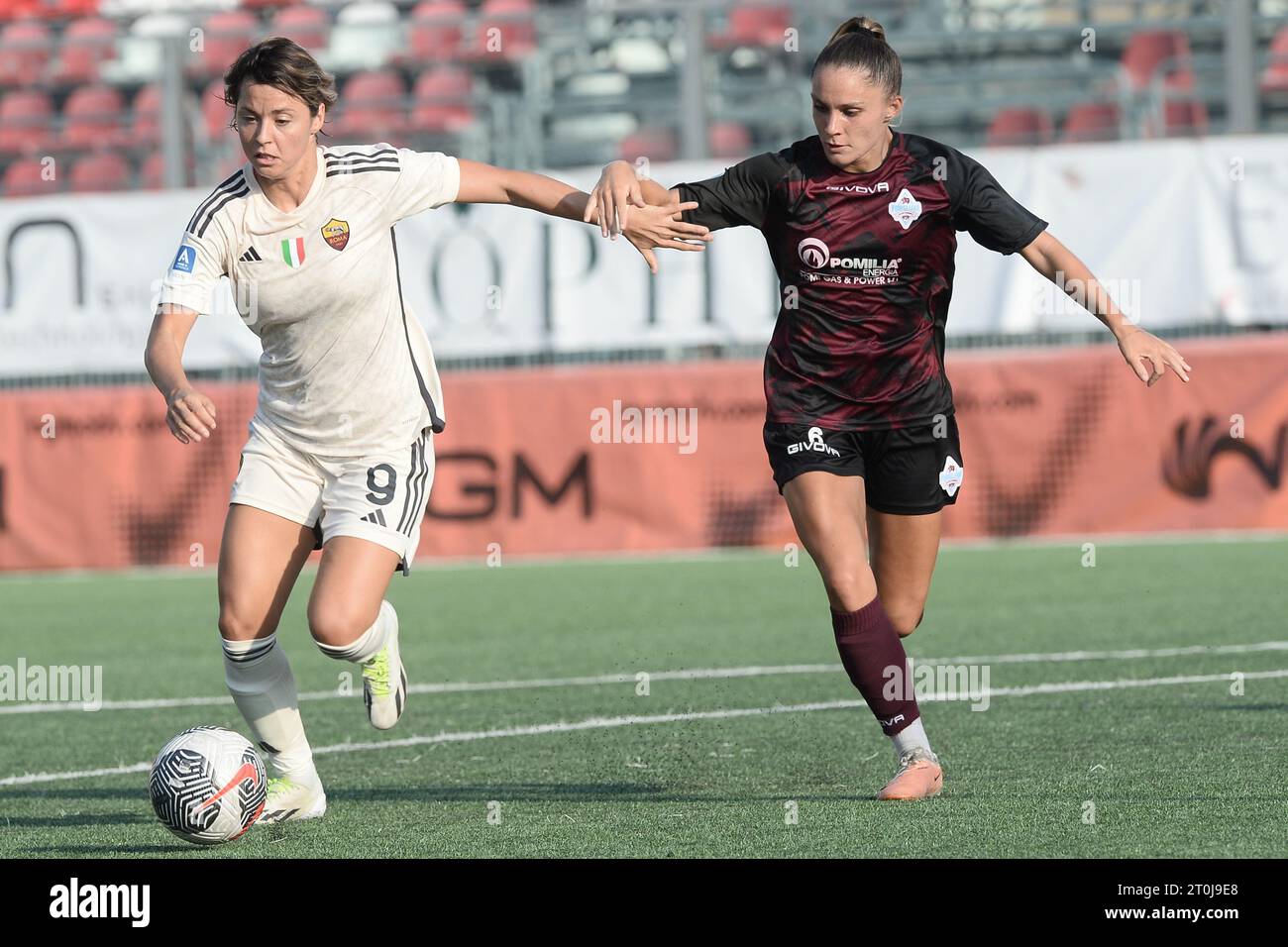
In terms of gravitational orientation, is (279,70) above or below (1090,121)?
below

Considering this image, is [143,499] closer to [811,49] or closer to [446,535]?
[446,535]

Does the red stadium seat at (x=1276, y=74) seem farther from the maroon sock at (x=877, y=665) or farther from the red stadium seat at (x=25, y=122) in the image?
the maroon sock at (x=877, y=665)

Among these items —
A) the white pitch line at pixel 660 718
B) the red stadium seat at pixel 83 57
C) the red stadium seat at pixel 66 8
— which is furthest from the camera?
the red stadium seat at pixel 66 8

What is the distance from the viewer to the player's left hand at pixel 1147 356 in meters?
5.72

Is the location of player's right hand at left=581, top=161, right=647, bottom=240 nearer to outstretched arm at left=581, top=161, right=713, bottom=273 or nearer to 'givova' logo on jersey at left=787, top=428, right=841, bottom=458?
outstretched arm at left=581, top=161, right=713, bottom=273

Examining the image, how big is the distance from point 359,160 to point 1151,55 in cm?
1284

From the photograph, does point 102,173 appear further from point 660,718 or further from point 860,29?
point 860,29

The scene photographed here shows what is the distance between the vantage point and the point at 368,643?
601cm

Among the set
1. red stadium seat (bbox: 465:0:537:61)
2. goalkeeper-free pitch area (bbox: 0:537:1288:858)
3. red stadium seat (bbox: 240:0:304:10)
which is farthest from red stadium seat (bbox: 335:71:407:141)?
goalkeeper-free pitch area (bbox: 0:537:1288:858)

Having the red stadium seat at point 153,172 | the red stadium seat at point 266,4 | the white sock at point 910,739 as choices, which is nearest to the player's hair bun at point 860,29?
the white sock at point 910,739

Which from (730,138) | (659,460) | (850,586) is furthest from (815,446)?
(730,138)

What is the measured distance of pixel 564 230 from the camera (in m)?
16.2

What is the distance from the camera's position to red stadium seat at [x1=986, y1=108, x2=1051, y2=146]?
Result: 17.1m

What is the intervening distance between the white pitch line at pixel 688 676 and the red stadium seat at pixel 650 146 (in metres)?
8.43
